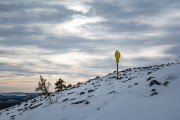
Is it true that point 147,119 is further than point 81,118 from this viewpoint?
No

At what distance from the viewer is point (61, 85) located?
42156 millimetres

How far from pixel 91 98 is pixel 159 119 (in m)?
8.82

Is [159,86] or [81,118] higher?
[159,86]

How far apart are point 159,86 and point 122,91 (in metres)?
2.74

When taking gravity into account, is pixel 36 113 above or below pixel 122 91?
below

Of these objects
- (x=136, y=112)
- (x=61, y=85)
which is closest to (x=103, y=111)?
(x=136, y=112)

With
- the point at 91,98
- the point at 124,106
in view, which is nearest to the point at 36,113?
the point at 91,98

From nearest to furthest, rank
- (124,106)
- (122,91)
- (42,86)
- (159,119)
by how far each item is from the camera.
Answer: (159,119)
(124,106)
(122,91)
(42,86)

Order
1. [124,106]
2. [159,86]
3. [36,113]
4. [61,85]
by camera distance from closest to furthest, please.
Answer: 1. [124,106]
2. [159,86]
3. [36,113]
4. [61,85]

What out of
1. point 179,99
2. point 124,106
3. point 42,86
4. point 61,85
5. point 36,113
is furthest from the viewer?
point 61,85

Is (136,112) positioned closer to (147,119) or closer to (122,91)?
(147,119)

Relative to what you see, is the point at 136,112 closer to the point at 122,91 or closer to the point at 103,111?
the point at 103,111

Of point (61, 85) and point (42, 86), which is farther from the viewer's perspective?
point (61, 85)

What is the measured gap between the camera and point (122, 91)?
18188mm
